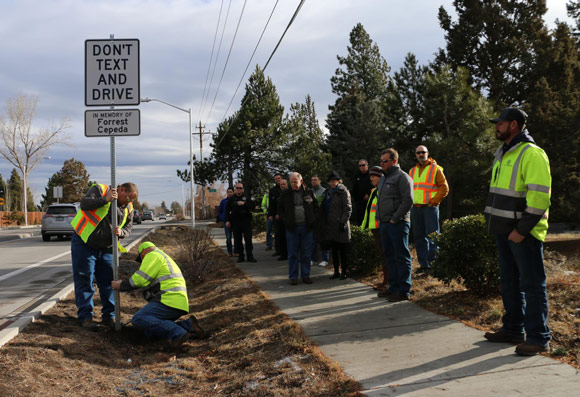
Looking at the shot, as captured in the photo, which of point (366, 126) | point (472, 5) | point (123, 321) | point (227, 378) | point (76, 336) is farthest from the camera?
point (472, 5)

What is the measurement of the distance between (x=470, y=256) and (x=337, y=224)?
2656 mm

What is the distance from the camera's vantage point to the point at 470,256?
5895 millimetres

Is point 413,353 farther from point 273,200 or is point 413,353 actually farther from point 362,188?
point 273,200

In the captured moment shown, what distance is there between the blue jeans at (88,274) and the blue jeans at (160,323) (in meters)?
0.73

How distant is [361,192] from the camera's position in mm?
9188

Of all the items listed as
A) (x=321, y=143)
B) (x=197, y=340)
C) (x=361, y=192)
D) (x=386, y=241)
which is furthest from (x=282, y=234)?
(x=321, y=143)

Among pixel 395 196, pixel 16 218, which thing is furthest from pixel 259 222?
pixel 16 218

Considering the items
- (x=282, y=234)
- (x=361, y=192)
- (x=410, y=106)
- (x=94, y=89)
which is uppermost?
(x=410, y=106)

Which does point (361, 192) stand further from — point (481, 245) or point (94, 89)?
point (94, 89)

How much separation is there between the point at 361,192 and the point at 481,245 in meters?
3.53

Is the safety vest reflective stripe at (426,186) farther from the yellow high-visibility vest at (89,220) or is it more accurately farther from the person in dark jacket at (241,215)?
the yellow high-visibility vest at (89,220)

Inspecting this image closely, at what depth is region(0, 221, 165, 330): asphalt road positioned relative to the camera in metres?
7.04

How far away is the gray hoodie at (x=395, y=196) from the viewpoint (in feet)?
20.7

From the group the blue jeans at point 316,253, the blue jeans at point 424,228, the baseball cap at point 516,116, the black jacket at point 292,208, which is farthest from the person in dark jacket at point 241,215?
the baseball cap at point 516,116
